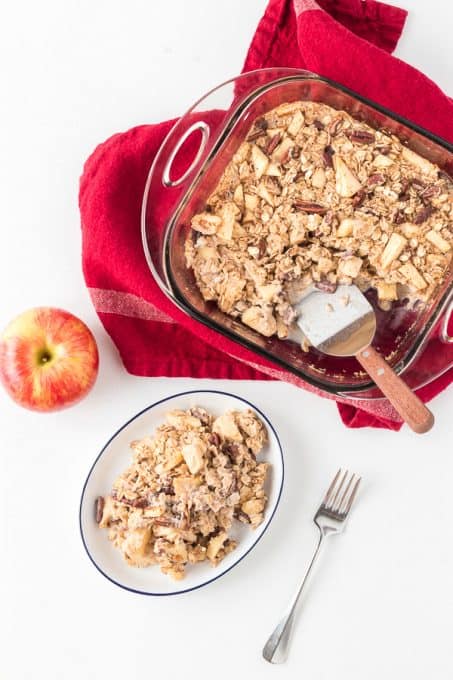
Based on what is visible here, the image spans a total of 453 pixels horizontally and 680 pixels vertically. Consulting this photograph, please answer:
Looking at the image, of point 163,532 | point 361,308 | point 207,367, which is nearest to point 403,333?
point 361,308

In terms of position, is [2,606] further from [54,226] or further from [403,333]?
[403,333]

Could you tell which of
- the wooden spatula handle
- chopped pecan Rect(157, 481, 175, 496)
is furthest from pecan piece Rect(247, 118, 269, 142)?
chopped pecan Rect(157, 481, 175, 496)

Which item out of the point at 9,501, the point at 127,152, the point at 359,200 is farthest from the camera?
the point at 9,501

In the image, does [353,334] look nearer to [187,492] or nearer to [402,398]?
[402,398]

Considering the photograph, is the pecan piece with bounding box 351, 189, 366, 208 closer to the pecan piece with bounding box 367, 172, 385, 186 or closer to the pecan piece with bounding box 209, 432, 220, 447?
the pecan piece with bounding box 367, 172, 385, 186

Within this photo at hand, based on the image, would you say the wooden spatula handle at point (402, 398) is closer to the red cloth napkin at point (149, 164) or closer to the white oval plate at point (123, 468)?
the red cloth napkin at point (149, 164)
